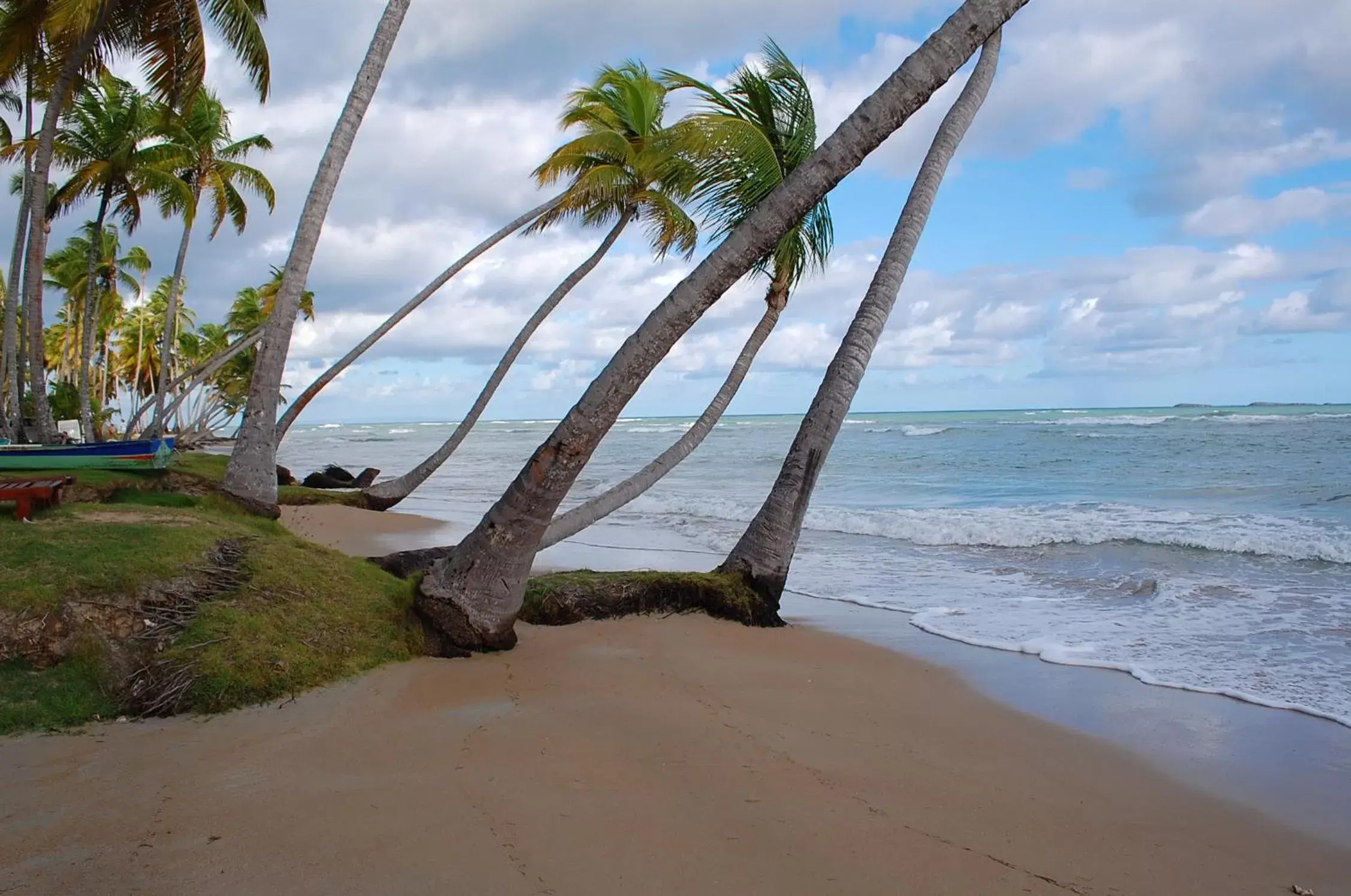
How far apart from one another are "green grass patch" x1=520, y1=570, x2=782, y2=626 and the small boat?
22.9ft

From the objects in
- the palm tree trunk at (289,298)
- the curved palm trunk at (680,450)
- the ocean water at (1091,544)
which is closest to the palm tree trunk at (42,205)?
the palm tree trunk at (289,298)

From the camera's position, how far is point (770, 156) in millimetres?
8586

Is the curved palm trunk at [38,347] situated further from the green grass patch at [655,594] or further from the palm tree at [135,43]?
the green grass patch at [655,594]

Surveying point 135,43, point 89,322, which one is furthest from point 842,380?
point 89,322

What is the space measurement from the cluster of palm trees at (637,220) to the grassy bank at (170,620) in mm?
700

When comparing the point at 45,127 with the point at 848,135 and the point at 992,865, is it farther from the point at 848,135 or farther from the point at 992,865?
the point at 992,865

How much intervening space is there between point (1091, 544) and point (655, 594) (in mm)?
8960

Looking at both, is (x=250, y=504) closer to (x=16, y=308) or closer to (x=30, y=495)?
(x=30, y=495)

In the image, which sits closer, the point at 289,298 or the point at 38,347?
the point at 289,298

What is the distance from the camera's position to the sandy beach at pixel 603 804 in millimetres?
3258

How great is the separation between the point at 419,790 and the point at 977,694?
4.13 m

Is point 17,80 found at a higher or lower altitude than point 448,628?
higher

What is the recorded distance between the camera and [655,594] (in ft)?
25.6

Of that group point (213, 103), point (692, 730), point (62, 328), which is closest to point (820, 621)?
point (692, 730)
